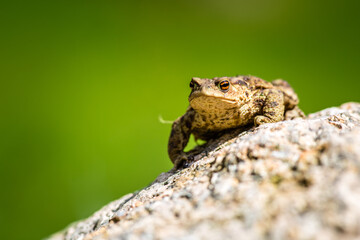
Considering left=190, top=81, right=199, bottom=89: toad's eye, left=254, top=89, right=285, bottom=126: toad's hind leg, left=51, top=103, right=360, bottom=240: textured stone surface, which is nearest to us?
left=51, top=103, right=360, bottom=240: textured stone surface

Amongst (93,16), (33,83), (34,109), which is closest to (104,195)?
(34,109)

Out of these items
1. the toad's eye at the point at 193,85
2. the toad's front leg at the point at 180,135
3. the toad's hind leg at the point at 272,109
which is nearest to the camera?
the toad's hind leg at the point at 272,109

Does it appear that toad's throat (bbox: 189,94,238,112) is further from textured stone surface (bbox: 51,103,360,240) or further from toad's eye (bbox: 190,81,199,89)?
textured stone surface (bbox: 51,103,360,240)

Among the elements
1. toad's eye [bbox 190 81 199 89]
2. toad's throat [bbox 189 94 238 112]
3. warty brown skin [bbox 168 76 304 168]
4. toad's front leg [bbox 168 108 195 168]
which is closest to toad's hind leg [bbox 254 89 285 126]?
warty brown skin [bbox 168 76 304 168]

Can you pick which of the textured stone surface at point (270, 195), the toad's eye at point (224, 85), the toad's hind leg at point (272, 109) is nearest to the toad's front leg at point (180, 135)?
the toad's eye at point (224, 85)

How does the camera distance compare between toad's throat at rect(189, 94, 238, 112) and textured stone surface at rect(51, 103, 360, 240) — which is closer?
textured stone surface at rect(51, 103, 360, 240)

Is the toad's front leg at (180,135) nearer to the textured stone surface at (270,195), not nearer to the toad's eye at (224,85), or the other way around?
the toad's eye at (224,85)

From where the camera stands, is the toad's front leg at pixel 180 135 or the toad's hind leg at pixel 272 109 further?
the toad's front leg at pixel 180 135
